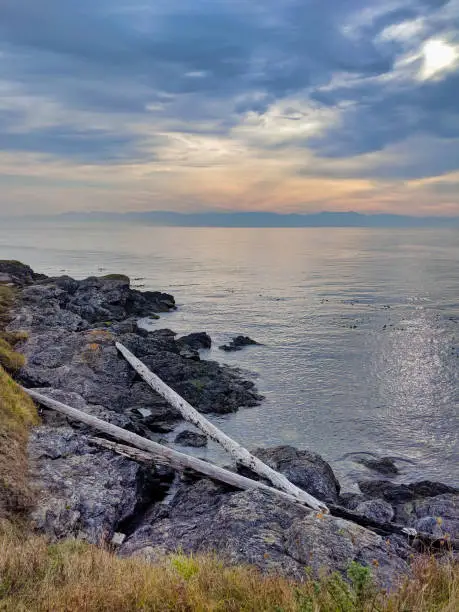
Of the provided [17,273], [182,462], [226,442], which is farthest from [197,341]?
[17,273]

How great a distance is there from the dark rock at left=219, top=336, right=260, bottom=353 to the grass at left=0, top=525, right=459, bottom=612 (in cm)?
3114

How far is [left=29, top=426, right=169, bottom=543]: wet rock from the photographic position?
1070 cm

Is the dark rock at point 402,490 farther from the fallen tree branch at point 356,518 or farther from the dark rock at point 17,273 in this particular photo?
the dark rock at point 17,273

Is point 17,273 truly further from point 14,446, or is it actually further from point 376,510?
point 376,510

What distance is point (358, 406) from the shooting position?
26250 millimetres

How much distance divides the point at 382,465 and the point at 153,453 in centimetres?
1028

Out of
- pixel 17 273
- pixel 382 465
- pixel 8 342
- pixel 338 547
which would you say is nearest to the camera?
pixel 338 547

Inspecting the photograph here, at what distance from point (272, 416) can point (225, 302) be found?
129 ft

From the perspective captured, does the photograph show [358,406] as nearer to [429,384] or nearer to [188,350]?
[429,384]

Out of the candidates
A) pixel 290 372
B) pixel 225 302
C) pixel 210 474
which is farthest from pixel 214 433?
pixel 225 302

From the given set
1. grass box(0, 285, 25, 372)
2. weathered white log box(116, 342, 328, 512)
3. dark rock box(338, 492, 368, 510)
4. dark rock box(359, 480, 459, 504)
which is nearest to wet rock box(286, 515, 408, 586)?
weathered white log box(116, 342, 328, 512)

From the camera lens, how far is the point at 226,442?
17.2m

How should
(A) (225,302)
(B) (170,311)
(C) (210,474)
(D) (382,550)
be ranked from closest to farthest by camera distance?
(D) (382,550), (C) (210,474), (B) (170,311), (A) (225,302)

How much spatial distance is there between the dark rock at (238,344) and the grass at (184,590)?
102ft
